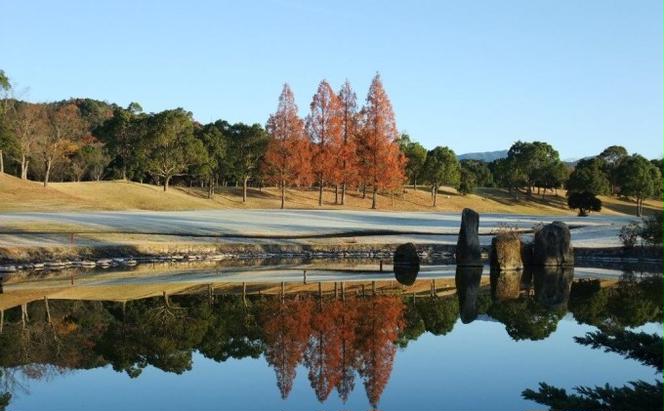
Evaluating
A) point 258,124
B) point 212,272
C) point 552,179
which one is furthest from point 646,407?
point 552,179

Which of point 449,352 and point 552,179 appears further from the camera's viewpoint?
point 552,179

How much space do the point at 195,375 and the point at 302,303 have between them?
22.5 ft

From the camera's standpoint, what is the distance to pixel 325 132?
6788 centimetres

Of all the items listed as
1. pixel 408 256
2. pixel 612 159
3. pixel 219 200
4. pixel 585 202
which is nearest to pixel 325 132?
pixel 219 200

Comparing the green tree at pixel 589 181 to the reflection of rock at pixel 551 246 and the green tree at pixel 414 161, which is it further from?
the reflection of rock at pixel 551 246

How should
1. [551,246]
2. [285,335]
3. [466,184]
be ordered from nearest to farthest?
1. [285,335]
2. [551,246]
3. [466,184]

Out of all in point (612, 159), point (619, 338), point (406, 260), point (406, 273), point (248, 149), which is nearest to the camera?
point (619, 338)

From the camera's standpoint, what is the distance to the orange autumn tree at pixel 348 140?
6756cm

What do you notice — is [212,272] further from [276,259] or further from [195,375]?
[195,375]

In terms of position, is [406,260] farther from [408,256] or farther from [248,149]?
[248,149]

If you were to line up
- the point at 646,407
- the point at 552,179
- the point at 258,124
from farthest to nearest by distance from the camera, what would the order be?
the point at 552,179 < the point at 258,124 < the point at 646,407

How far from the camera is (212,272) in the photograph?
80.2 feet

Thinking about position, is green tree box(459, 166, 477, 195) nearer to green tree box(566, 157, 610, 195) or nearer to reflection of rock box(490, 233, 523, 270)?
green tree box(566, 157, 610, 195)

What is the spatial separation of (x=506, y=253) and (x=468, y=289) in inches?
249
